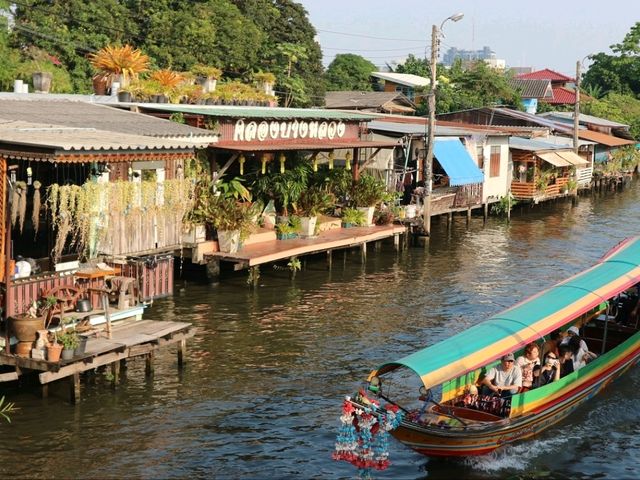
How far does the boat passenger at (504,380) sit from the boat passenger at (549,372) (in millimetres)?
989

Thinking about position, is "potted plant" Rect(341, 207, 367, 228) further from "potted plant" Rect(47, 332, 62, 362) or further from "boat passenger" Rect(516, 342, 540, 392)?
"potted plant" Rect(47, 332, 62, 362)

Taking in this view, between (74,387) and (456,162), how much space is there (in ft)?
88.6

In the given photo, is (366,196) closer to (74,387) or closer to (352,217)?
(352,217)

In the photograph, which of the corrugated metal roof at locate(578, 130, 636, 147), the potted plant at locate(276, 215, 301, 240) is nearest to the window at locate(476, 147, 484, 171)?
the potted plant at locate(276, 215, 301, 240)

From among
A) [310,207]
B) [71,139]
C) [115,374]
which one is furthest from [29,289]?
[310,207]


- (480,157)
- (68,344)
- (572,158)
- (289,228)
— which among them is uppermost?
(572,158)

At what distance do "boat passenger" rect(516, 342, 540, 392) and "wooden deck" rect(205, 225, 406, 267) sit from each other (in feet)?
36.4

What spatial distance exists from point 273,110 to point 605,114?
60813 millimetres

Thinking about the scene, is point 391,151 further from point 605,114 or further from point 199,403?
point 605,114

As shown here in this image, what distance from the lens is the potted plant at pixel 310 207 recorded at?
31.7 meters

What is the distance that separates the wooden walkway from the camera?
17234 millimetres

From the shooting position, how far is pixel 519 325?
684 inches

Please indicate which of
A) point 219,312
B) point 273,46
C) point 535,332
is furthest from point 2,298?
point 273,46

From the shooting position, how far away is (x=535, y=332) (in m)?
17.3
